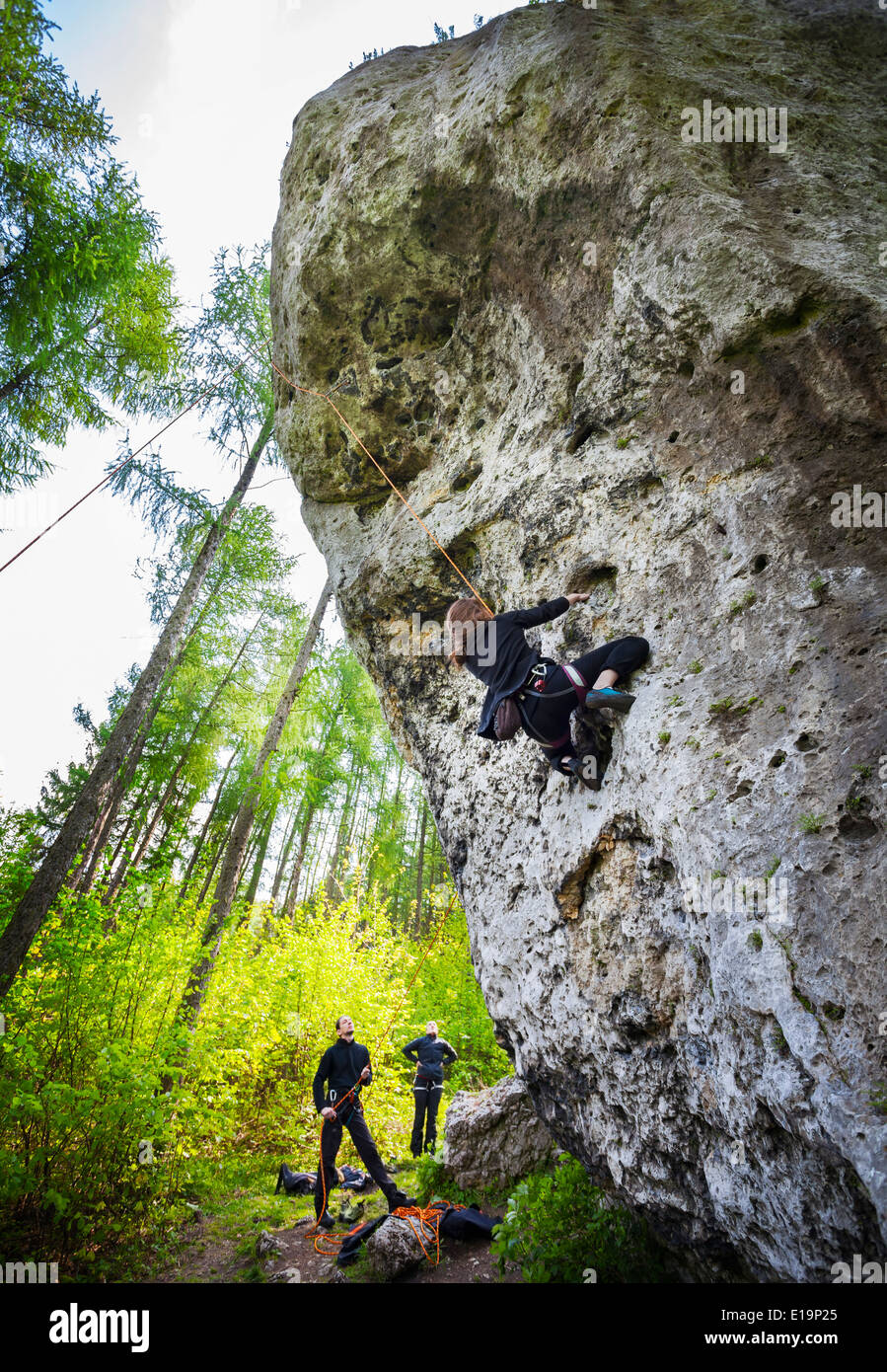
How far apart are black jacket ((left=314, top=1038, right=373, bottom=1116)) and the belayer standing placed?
239cm

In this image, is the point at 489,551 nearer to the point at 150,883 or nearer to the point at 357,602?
the point at 357,602

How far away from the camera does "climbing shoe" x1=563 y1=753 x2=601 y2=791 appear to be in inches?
150

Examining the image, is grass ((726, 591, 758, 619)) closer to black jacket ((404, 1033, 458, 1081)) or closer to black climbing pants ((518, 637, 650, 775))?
black climbing pants ((518, 637, 650, 775))

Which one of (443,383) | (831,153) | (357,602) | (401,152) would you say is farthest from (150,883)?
(831,153)

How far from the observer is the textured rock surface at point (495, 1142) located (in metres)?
5.79

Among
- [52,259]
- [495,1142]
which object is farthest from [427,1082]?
[52,259]

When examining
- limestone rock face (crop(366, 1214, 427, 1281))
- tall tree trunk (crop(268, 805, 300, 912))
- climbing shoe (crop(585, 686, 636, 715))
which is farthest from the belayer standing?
tall tree trunk (crop(268, 805, 300, 912))

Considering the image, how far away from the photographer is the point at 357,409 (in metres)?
6.94

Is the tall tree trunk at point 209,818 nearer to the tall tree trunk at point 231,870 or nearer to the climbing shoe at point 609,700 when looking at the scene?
the tall tree trunk at point 231,870

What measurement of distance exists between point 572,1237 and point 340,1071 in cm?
259

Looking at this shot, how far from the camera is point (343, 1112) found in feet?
18.6

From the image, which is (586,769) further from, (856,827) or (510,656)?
(856,827)

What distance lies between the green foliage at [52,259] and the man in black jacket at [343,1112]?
824cm

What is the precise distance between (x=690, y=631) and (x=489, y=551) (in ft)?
7.57
